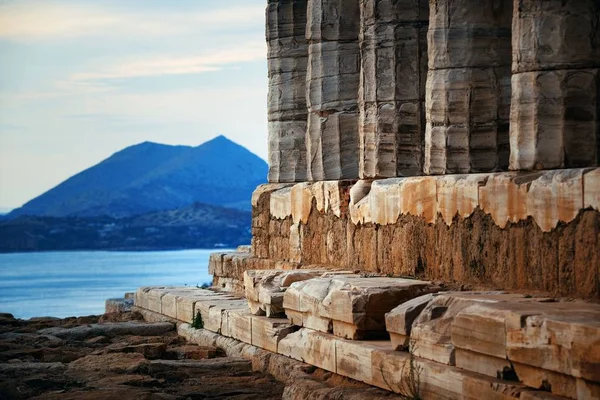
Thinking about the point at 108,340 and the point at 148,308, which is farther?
the point at 148,308

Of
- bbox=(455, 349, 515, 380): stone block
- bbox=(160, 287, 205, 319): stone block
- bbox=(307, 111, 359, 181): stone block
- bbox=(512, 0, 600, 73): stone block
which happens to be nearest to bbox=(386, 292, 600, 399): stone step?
bbox=(455, 349, 515, 380): stone block

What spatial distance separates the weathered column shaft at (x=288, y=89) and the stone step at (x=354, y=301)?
223 inches

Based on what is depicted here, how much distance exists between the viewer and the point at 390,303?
424 inches

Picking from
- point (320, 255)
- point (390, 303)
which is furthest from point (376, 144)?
point (390, 303)

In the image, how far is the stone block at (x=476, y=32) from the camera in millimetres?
12164

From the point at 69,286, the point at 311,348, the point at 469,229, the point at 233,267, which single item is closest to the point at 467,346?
the point at 469,229

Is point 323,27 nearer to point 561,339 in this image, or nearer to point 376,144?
point 376,144

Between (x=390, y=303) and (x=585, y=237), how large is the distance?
1826 millimetres

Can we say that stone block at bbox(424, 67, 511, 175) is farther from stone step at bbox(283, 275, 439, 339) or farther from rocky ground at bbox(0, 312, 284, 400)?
rocky ground at bbox(0, 312, 284, 400)

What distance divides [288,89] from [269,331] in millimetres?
5554

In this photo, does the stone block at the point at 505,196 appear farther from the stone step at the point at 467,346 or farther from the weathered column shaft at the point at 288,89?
the weathered column shaft at the point at 288,89

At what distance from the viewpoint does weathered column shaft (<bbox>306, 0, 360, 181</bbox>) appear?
1540cm

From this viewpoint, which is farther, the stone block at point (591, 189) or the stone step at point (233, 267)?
the stone step at point (233, 267)

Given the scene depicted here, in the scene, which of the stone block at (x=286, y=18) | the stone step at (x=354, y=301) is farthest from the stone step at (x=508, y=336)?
the stone block at (x=286, y=18)
